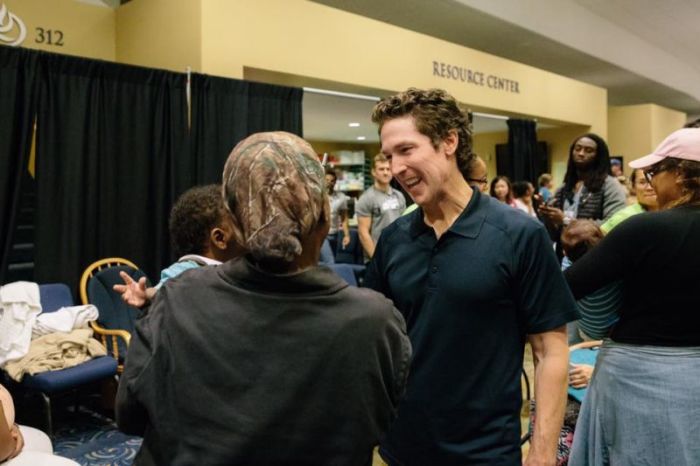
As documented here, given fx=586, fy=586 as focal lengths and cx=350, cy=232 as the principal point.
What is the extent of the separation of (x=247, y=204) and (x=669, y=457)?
1.39 meters

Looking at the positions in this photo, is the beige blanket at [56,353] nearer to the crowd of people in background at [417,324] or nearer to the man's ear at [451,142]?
the crowd of people in background at [417,324]

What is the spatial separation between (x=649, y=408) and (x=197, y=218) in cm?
141

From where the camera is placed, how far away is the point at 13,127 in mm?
3506

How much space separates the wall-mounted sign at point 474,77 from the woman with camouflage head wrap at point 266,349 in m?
5.77

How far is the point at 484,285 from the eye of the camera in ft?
4.17

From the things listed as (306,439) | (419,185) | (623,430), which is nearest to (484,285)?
(419,185)

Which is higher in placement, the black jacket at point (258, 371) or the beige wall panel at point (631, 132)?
the beige wall panel at point (631, 132)

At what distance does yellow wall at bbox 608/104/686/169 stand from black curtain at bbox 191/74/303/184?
8296mm

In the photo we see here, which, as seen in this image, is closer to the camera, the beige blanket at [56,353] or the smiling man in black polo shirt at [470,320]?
the smiling man in black polo shirt at [470,320]

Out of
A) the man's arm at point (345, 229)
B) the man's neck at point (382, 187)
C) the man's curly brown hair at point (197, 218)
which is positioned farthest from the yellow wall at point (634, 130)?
the man's curly brown hair at point (197, 218)

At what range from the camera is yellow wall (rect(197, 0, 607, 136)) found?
14.2 ft

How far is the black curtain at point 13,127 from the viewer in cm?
344

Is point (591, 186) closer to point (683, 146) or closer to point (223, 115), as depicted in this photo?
point (683, 146)

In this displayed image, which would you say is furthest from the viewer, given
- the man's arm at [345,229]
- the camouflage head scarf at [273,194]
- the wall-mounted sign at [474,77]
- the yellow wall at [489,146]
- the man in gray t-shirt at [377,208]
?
the yellow wall at [489,146]
